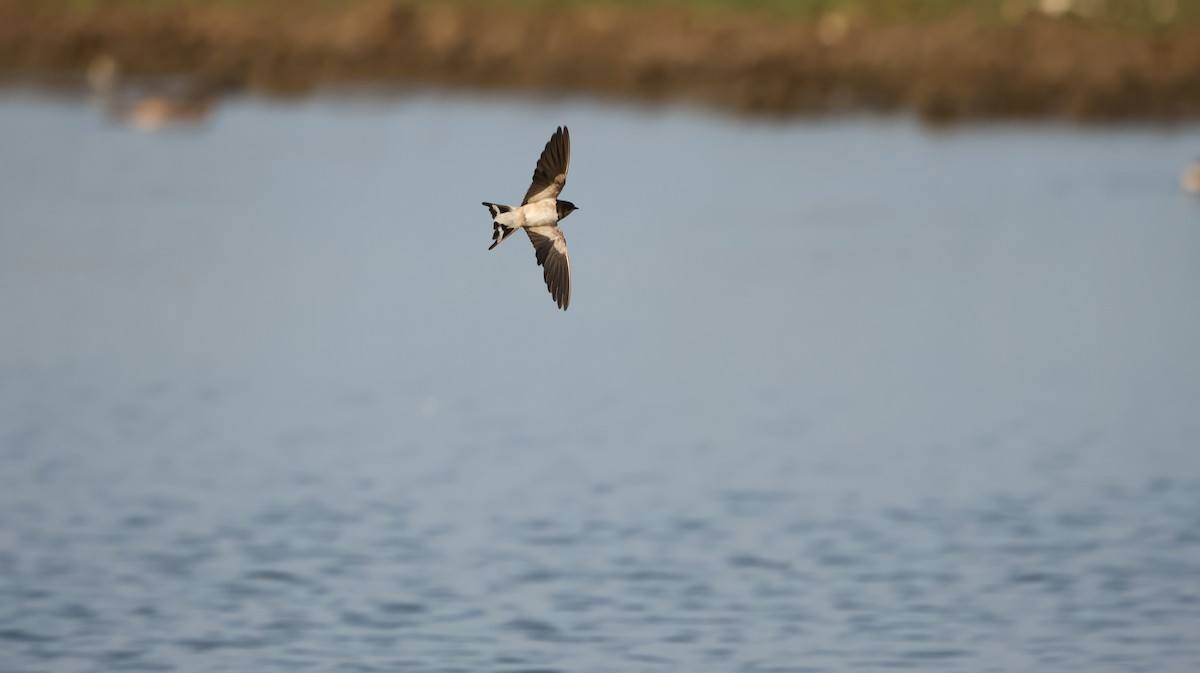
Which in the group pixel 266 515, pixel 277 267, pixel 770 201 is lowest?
pixel 266 515

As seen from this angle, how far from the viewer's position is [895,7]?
1499 inches

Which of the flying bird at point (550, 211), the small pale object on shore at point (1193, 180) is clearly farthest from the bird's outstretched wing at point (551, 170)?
the small pale object on shore at point (1193, 180)

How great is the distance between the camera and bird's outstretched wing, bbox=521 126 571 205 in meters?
8.73

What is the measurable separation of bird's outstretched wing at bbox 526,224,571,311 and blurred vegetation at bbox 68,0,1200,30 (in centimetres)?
2871

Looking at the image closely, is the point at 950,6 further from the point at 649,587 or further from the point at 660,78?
the point at 649,587

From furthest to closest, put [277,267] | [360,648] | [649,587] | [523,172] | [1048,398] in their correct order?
[523,172]
[277,267]
[1048,398]
[649,587]
[360,648]

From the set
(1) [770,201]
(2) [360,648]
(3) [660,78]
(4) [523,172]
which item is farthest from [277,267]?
(3) [660,78]

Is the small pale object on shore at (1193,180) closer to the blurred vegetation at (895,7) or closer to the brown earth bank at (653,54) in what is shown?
the brown earth bank at (653,54)

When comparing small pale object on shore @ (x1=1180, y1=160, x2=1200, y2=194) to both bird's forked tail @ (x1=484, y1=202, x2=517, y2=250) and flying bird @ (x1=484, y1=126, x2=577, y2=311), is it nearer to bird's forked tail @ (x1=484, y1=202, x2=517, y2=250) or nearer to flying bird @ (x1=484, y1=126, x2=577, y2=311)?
flying bird @ (x1=484, y1=126, x2=577, y2=311)

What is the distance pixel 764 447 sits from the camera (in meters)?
15.9

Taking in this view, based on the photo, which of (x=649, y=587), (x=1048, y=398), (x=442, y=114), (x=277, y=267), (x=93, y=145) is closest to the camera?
(x=649, y=587)

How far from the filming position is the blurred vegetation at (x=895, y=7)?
120 ft

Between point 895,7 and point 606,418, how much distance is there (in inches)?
903

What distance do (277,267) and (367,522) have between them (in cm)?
976
